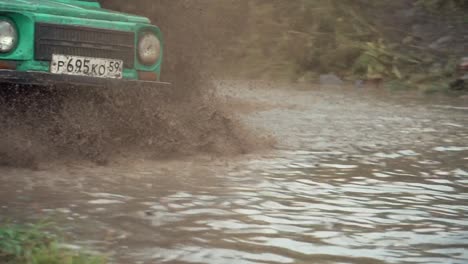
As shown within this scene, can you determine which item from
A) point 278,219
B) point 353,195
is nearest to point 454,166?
point 353,195

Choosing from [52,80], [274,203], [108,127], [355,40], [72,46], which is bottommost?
[274,203]

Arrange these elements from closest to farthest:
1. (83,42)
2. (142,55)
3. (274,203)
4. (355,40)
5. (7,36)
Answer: (274,203) → (7,36) → (83,42) → (142,55) → (355,40)

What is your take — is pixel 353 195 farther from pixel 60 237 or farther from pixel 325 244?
pixel 60 237

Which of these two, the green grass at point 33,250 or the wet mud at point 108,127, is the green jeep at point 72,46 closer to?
the wet mud at point 108,127

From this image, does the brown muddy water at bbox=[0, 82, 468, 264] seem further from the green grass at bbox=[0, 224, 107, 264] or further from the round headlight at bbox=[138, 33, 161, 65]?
the round headlight at bbox=[138, 33, 161, 65]

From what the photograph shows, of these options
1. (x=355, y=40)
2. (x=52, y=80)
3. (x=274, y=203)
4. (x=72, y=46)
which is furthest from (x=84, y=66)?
(x=355, y=40)

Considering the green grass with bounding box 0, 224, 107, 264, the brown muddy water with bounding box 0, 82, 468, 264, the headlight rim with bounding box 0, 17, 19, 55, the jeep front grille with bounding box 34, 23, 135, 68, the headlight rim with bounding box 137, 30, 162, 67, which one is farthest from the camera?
the headlight rim with bounding box 137, 30, 162, 67

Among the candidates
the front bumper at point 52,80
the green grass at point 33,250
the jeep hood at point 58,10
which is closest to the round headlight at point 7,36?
the jeep hood at point 58,10

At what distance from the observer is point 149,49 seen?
21.3 ft

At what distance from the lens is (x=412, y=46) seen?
50.5 feet

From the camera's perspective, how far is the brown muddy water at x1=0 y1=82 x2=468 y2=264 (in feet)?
12.3

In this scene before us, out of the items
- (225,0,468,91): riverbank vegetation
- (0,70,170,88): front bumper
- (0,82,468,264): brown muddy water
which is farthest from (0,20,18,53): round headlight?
(225,0,468,91): riverbank vegetation

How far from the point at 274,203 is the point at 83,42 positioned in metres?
2.05

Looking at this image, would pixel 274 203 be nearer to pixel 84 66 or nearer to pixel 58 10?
pixel 84 66
